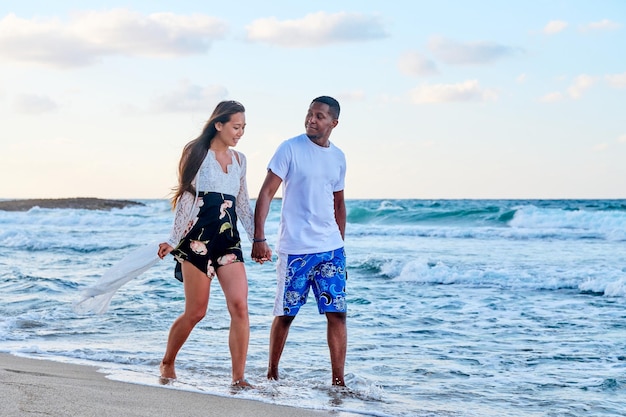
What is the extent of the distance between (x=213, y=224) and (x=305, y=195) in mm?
586

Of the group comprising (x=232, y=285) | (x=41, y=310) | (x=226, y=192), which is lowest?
(x=41, y=310)

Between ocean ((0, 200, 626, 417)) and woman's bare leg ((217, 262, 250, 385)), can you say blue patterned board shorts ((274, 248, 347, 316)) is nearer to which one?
woman's bare leg ((217, 262, 250, 385))

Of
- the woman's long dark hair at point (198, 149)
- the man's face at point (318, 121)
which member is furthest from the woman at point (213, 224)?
the man's face at point (318, 121)

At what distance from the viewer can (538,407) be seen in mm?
4676

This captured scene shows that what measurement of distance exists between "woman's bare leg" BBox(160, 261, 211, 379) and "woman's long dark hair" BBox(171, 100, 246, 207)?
45 cm

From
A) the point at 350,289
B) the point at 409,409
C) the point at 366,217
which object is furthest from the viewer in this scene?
the point at 366,217

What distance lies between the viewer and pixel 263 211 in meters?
4.57

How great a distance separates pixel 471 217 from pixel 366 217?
6.18 meters

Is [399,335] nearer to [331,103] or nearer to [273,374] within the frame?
[273,374]

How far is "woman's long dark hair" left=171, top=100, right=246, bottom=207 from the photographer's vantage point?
456 centimetres

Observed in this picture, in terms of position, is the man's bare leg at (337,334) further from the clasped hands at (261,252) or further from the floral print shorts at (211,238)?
the floral print shorts at (211,238)

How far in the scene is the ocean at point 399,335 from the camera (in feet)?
15.9

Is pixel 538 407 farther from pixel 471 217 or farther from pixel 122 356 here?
pixel 471 217

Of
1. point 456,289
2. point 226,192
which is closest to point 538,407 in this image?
point 226,192
